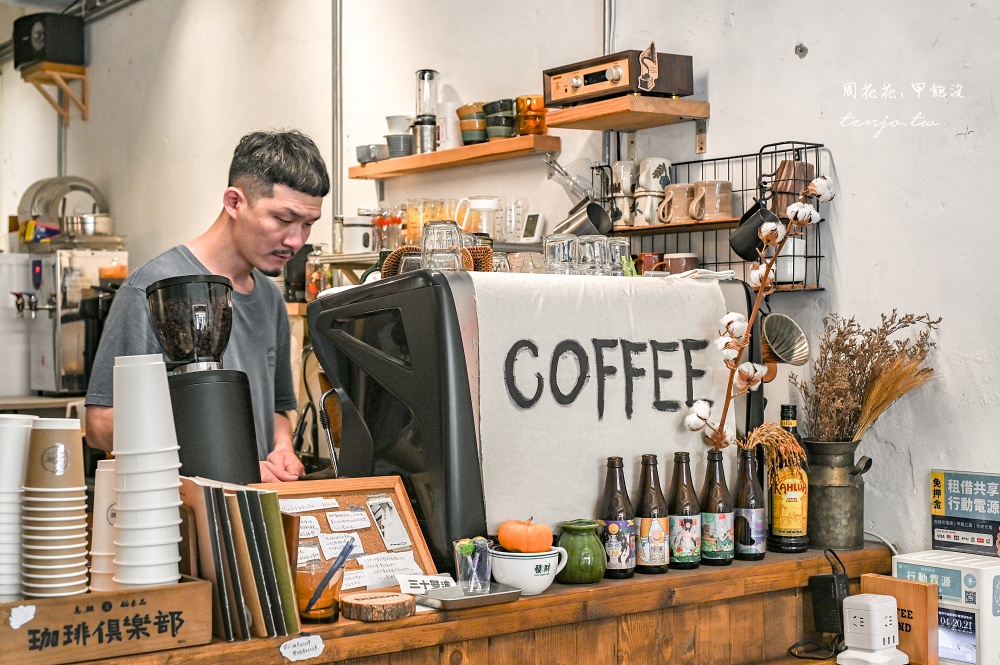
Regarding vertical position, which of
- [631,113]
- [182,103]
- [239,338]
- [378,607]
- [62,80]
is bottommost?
[378,607]

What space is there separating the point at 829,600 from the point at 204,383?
1411mm

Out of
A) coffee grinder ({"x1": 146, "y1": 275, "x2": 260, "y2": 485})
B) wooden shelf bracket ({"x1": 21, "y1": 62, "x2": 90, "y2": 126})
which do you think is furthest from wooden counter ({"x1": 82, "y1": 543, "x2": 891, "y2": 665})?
wooden shelf bracket ({"x1": 21, "y1": 62, "x2": 90, "y2": 126})

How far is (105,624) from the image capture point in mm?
1576

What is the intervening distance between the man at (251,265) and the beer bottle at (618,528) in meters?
0.69

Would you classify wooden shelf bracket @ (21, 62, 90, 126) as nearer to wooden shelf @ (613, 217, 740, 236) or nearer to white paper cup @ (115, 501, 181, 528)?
wooden shelf @ (613, 217, 740, 236)

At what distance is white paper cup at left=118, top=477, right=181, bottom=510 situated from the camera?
1.61 metres

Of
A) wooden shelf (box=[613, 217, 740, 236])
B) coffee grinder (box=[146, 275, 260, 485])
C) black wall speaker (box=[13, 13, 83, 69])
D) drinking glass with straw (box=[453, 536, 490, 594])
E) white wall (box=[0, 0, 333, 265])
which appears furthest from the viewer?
black wall speaker (box=[13, 13, 83, 69])

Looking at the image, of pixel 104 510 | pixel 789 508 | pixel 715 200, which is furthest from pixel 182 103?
pixel 104 510

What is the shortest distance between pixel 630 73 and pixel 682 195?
14.9 inches

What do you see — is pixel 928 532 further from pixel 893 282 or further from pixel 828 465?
pixel 893 282

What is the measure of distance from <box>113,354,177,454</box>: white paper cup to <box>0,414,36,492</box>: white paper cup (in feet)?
0.41

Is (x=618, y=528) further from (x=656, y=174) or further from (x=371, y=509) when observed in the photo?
(x=656, y=174)

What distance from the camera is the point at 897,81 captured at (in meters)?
2.76

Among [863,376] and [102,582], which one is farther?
[863,376]
